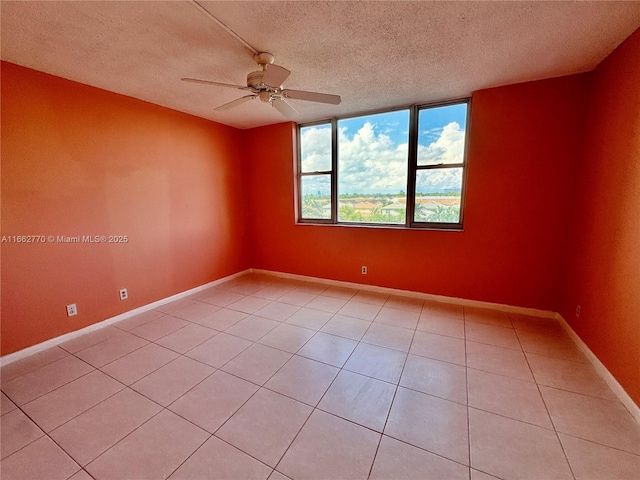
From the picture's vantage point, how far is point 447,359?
85.9 inches

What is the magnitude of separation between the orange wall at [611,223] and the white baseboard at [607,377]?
0.13ft

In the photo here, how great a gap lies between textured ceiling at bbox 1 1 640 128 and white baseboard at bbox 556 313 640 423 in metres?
2.42

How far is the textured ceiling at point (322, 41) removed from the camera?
1.60 m

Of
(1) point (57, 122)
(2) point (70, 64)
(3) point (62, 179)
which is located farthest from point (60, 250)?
(2) point (70, 64)

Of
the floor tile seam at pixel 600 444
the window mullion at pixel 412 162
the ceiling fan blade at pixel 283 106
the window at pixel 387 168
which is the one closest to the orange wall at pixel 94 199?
the window at pixel 387 168

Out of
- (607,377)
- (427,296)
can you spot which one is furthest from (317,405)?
(427,296)

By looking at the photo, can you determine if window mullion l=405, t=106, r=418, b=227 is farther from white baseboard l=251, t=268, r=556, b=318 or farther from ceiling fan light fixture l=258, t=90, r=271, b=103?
ceiling fan light fixture l=258, t=90, r=271, b=103

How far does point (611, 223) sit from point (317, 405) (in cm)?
→ 262

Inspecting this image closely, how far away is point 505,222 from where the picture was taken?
2889mm

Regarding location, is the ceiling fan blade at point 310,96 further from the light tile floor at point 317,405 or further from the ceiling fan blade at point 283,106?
the light tile floor at point 317,405

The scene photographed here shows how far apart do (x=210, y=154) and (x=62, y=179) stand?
1.82m

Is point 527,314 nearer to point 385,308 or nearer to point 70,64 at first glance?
point 385,308

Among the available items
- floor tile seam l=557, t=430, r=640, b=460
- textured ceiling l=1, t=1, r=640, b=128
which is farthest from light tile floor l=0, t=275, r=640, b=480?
textured ceiling l=1, t=1, r=640, b=128

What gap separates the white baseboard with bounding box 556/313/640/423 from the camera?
1604 mm
